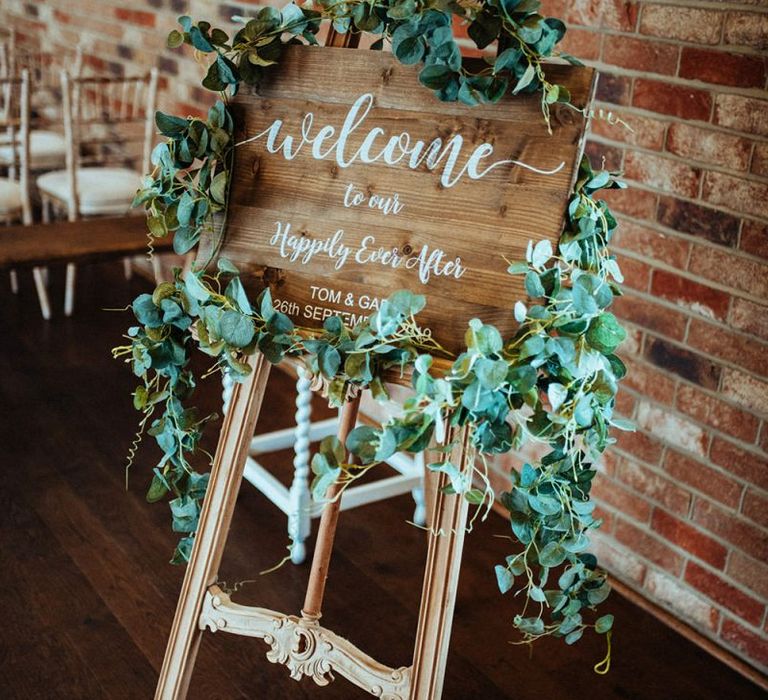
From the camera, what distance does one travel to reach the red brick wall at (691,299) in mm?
1806

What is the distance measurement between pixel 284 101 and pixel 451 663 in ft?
3.85

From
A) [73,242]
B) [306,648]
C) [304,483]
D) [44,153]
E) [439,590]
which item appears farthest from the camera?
[44,153]

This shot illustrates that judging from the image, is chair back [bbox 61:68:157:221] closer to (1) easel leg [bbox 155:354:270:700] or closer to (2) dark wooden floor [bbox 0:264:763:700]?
(2) dark wooden floor [bbox 0:264:763:700]

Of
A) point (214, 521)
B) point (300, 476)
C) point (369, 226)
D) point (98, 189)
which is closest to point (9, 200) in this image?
point (98, 189)

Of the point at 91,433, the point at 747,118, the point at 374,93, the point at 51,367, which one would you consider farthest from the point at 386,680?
the point at 51,367

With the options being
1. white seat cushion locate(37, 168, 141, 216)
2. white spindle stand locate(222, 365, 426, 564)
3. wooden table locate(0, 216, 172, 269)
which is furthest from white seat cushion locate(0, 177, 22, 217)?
white spindle stand locate(222, 365, 426, 564)

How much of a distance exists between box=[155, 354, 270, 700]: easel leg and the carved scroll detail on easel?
1.1 inches

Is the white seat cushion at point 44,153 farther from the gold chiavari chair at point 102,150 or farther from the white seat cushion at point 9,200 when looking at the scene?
the white seat cushion at point 9,200

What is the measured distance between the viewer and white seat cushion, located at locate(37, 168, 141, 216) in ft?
11.9

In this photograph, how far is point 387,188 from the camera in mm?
1390

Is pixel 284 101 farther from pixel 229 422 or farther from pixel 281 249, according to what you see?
pixel 229 422

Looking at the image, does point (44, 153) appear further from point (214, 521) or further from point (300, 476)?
point (214, 521)

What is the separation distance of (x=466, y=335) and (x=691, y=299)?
89 centimetres

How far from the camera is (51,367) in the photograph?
10.6 feet
